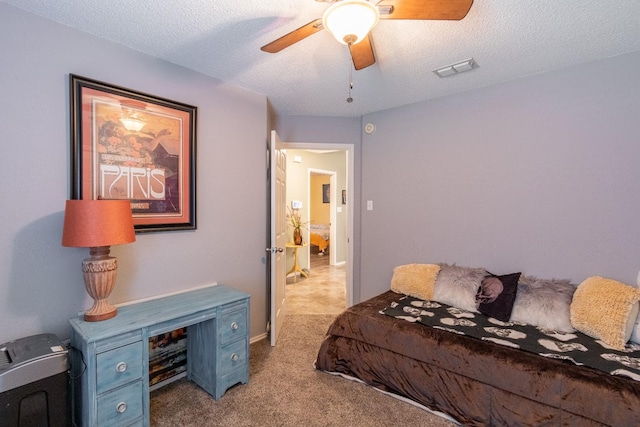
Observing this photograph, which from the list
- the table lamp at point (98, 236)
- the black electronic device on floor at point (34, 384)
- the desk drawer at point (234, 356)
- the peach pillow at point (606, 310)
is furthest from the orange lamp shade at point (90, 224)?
the peach pillow at point (606, 310)

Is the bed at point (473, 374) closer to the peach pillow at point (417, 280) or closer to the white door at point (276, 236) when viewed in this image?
Answer: the peach pillow at point (417, 280)

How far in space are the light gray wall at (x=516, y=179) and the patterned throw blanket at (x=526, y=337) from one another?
0.61 meters

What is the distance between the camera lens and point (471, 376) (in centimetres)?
179

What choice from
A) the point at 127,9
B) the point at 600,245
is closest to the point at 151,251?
the point at 127,9

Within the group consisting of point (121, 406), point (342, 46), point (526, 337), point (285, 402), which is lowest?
point (285, 402)

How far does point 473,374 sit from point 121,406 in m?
2.05

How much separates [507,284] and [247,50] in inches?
106

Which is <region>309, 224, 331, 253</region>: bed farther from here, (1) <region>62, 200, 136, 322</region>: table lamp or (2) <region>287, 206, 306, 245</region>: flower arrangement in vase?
(1) <region>62, 200, 136, 322</region>: table lamp

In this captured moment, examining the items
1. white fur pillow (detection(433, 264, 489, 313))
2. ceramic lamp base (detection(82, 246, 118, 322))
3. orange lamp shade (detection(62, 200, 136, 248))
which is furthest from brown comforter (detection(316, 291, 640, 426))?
orange lamp shade (detection(62, 200, 136, 248))

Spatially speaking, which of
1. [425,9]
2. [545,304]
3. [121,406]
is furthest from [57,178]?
[545,304]

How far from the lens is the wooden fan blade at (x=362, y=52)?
4.99 feet

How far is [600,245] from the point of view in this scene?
2.21 meters

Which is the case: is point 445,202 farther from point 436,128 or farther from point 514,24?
point 514,24

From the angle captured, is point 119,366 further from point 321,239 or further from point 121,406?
point 321,239
